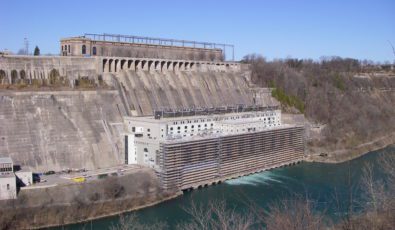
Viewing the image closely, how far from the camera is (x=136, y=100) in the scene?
2292 cm

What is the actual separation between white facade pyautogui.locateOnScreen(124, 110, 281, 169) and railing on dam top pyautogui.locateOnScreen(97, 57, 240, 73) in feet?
13.4

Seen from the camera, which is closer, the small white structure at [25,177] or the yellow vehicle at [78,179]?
the small white structure at [25,177]

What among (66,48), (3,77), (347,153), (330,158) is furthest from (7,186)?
(347,153)

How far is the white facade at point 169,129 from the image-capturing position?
1905 cm

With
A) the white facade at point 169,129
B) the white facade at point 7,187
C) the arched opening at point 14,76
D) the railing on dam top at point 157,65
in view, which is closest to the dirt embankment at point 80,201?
the white facade at point 7,187

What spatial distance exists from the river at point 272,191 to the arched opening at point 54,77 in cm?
812

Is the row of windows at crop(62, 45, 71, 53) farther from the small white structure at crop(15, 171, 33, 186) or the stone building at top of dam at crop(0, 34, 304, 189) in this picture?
the small white structure at crop(15, 171, 33, 186)

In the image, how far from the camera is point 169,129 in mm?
20203

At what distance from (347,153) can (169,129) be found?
11.0 metres

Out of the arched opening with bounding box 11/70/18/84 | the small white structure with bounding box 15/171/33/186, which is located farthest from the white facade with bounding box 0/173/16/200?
the arched opening with bounding box 11/70/18/84

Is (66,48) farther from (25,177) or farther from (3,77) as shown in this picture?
(25,177)

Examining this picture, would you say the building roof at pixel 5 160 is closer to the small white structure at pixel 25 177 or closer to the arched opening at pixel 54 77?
the small white structure at pixel 25 177

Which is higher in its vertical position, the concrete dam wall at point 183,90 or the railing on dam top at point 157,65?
the railing on dam top at point 157,65

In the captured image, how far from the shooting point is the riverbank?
979 inches
